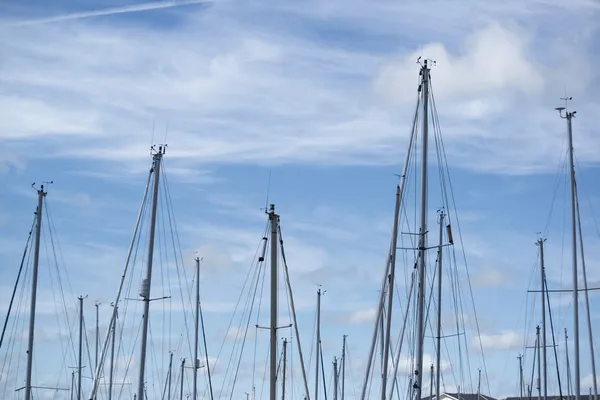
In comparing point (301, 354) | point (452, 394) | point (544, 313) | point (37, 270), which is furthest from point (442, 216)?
point (452, 394)

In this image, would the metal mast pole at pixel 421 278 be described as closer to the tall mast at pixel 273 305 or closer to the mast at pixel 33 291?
the tall mast at pixel 273 305

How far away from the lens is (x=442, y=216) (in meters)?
65.6

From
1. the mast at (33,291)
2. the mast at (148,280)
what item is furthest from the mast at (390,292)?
the mast at (33,291)

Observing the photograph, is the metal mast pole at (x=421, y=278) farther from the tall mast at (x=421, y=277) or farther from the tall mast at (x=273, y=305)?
the tall mast at (x=273, y=305)

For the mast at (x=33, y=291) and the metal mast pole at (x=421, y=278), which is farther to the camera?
the mast at (x=33, y=291)

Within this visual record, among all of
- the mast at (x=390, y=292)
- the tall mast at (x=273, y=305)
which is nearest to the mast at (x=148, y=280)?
the tall mast at (x=273, y=305)

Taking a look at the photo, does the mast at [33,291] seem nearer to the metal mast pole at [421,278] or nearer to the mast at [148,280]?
the mast at [148,280]

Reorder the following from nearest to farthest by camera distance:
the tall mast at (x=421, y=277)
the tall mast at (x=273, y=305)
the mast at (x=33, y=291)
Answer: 1. the tall mast at (x=273, y=305)
2. the tall mast at (x=421, y=277)
3. the mast at (x=33, y=291)

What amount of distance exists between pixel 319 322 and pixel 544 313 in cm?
1844

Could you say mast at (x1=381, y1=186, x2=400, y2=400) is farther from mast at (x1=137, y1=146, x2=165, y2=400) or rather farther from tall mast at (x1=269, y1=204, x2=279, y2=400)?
mast at (x1=137, y1=146, x2=165, y2=400)

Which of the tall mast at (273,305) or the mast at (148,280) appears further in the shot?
the mast at (148,280)

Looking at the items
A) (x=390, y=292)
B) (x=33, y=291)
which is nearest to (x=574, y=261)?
(x=390, y=292)

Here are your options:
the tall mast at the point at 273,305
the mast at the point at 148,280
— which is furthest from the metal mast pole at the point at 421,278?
the mast at the point at 148,280

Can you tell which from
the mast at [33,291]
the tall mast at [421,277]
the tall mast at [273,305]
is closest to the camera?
the tall mast at [273,305]
